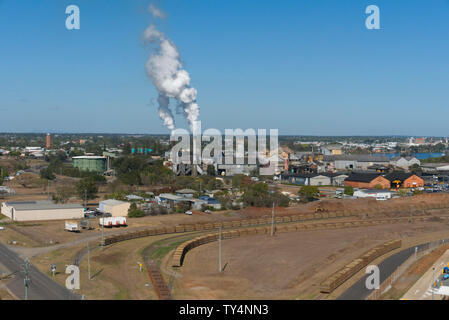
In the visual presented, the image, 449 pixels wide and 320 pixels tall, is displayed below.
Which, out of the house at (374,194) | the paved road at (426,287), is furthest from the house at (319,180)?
the paved road at (426,287)

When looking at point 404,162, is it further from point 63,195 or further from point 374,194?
point 63,195

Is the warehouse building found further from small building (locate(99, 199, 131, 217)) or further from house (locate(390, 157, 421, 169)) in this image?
house (locate(390, 157, 421, 169))

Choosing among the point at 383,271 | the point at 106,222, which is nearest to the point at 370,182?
the point at 106,222

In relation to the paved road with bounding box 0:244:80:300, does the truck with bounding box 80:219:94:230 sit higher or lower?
higher

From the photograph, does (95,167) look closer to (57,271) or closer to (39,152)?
(39,152)

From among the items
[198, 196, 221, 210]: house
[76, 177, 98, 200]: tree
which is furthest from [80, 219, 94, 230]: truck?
[198, 196, 221, 210]: house

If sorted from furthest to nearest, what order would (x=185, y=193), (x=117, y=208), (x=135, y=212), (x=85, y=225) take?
1. (x=185, y=193)
2. (x=117, y=208)
3. (x=135, y=212)
4. (x=85, y=225)
